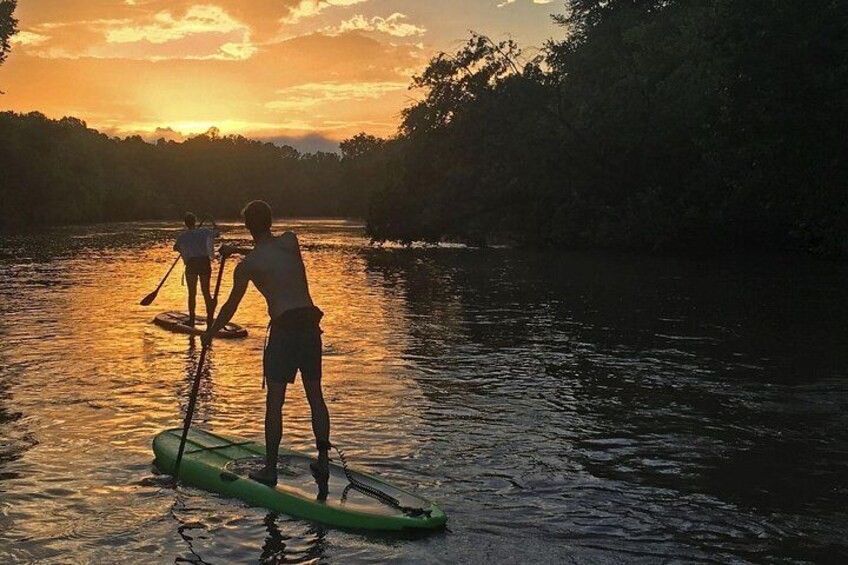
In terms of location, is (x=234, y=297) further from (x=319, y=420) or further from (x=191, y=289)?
(x=191, y=289)

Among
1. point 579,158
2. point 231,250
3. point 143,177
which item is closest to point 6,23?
point 579,158

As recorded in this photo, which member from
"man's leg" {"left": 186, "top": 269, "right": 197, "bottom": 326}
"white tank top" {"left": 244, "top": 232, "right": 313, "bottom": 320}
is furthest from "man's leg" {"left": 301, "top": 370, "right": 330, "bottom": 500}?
"man's leg" {"left": 186, "top": 269, "right": 197, "bottom": 326}

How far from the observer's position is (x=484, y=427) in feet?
34.4

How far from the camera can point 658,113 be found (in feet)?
157

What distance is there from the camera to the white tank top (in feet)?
25.1

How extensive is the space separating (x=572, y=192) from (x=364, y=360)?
36054 mm

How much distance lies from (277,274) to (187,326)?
34.8ft

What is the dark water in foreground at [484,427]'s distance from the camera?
6.79 meters

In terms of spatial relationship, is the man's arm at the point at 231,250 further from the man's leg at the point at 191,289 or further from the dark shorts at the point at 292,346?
the man's leg at the point at 191,289

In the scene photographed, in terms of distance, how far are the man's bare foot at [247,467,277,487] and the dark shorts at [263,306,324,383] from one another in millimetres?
829

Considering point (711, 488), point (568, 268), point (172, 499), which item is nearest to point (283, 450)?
point (172, 499)

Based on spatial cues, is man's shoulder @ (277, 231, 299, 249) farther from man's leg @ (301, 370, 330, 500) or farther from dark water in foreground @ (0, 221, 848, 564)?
dark water in foreground @ (0, 221, 848, 564)

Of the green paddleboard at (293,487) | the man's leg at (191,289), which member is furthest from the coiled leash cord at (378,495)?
the man's leg at (191,289)

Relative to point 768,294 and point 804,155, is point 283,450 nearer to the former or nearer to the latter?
point 804,155
